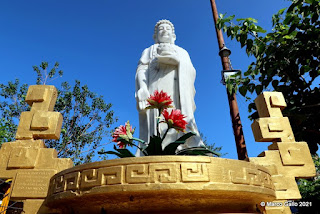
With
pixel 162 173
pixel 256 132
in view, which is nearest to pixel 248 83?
pixel 256 132

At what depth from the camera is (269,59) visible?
3.96 m

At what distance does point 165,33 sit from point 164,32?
0.03 meters

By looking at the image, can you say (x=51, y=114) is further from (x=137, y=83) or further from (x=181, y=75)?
(x=181, y=75)

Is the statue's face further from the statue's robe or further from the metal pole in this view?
the metal pole

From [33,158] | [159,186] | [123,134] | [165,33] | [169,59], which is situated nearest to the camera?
[159,186]

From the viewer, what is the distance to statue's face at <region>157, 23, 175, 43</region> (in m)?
4.36

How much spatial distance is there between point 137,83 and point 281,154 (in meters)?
2.48

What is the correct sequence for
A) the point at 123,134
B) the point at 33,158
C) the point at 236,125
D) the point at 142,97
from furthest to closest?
the point at 236,125 < the point at 142,97 < the point at 123,134 < the point at 33,158

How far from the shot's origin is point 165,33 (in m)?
4.36

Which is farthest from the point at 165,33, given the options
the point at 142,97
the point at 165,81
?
the point at 142,97

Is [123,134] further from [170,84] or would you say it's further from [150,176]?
[170,84]

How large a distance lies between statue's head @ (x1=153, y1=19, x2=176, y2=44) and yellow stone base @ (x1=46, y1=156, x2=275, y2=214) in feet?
10.8

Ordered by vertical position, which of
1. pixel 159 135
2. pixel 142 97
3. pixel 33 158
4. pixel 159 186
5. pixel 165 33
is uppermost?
pixel 165 33

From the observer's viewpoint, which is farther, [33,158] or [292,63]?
[292,63]
